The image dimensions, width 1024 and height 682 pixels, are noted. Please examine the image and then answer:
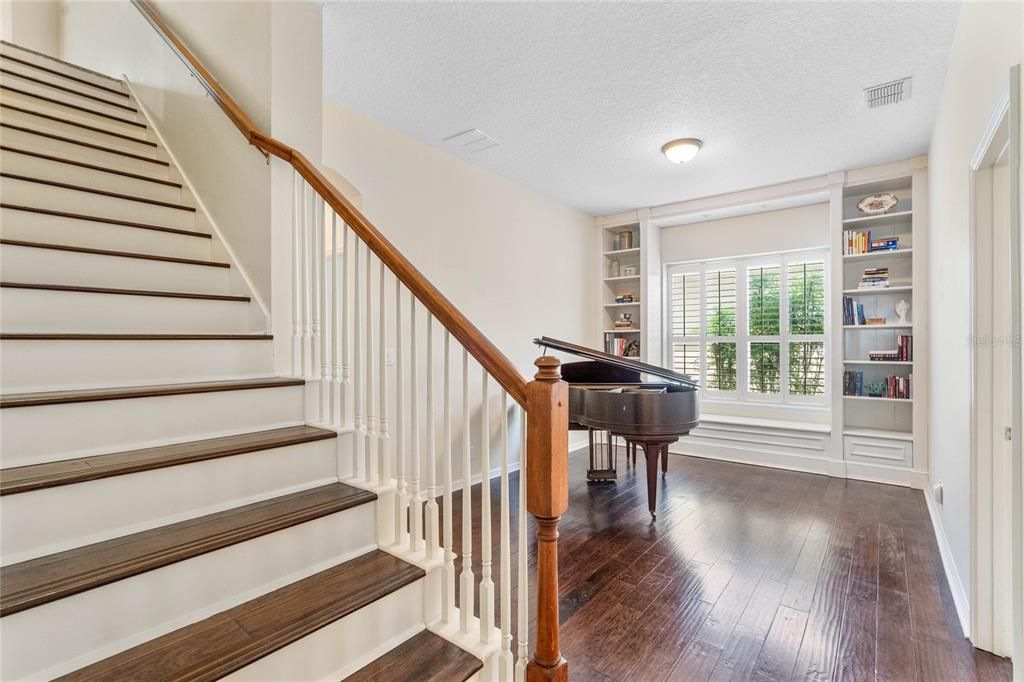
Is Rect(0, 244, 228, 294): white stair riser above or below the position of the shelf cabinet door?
above

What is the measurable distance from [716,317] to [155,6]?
5.55 metres

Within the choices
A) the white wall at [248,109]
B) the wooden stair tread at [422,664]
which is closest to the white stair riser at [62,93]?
the white wall at [248,109]

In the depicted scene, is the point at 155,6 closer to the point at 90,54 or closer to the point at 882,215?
the point at 90,54

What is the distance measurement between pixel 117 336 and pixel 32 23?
446 centimetres

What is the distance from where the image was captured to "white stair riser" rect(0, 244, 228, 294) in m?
1.76

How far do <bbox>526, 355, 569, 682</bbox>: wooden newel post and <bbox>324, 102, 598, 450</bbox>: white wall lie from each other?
257 centimetres

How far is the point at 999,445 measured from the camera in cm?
191

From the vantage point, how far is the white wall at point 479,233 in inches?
133

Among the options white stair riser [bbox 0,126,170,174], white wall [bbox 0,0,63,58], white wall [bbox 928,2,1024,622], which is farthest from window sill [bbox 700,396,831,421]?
white wall [bbox 0,0,63,58]

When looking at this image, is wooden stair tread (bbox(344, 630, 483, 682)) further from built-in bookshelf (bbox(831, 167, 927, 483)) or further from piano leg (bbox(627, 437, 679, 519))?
built-in bookshelf (bbox(831, 167, 927, 483))

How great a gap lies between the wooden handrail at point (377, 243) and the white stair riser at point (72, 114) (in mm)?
673

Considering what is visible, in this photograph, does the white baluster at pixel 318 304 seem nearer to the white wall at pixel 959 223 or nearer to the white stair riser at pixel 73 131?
the white stair riser at pixel 73 131

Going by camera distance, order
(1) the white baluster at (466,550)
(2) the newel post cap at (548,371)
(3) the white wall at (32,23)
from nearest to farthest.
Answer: (2) the newel post cap at (548,371), (1) the white baluster at (466,550), (3) the white wall at (32,23)

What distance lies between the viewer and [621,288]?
19.9 feet
